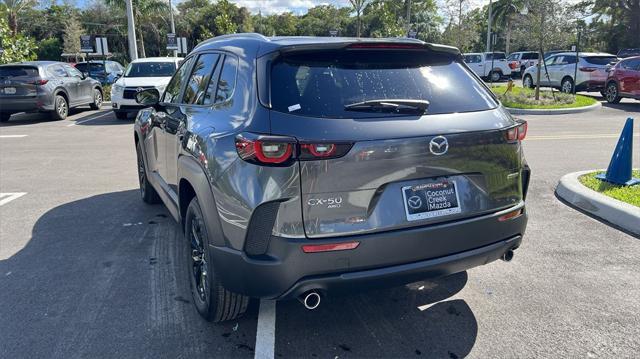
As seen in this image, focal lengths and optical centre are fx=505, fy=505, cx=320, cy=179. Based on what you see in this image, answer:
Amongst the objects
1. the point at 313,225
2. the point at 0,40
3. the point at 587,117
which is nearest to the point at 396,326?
the point at 313,225

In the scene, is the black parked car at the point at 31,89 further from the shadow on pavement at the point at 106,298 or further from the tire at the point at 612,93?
the tire at the point at 612,93

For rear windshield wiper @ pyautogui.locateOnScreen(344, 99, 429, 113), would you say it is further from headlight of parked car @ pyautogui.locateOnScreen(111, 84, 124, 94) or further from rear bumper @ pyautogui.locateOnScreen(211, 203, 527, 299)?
headlight of parked car @ pyautogui.locateOnScreen(111, 84, 124, 94)

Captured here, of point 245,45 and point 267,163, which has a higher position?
point 245,45

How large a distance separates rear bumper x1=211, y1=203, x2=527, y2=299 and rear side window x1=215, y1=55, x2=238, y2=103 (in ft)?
3.23

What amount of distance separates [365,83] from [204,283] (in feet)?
5.45

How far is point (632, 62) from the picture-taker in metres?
16.6

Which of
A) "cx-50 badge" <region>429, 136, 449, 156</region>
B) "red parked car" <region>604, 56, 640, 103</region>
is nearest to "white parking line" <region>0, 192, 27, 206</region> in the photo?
"cx-50 badge" <region>429, 136, 449, 156</region>

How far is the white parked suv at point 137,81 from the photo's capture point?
13922mm

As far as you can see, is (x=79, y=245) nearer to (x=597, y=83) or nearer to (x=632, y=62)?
(x=632, y=62)

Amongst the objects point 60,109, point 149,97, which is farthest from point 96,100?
point 149,97

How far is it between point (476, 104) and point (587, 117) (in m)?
12.9

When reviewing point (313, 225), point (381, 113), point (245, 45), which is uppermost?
point (245, 45)

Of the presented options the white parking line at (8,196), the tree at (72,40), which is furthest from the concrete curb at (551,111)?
the tree at (72,40)

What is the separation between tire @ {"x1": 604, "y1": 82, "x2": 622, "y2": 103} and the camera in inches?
674
